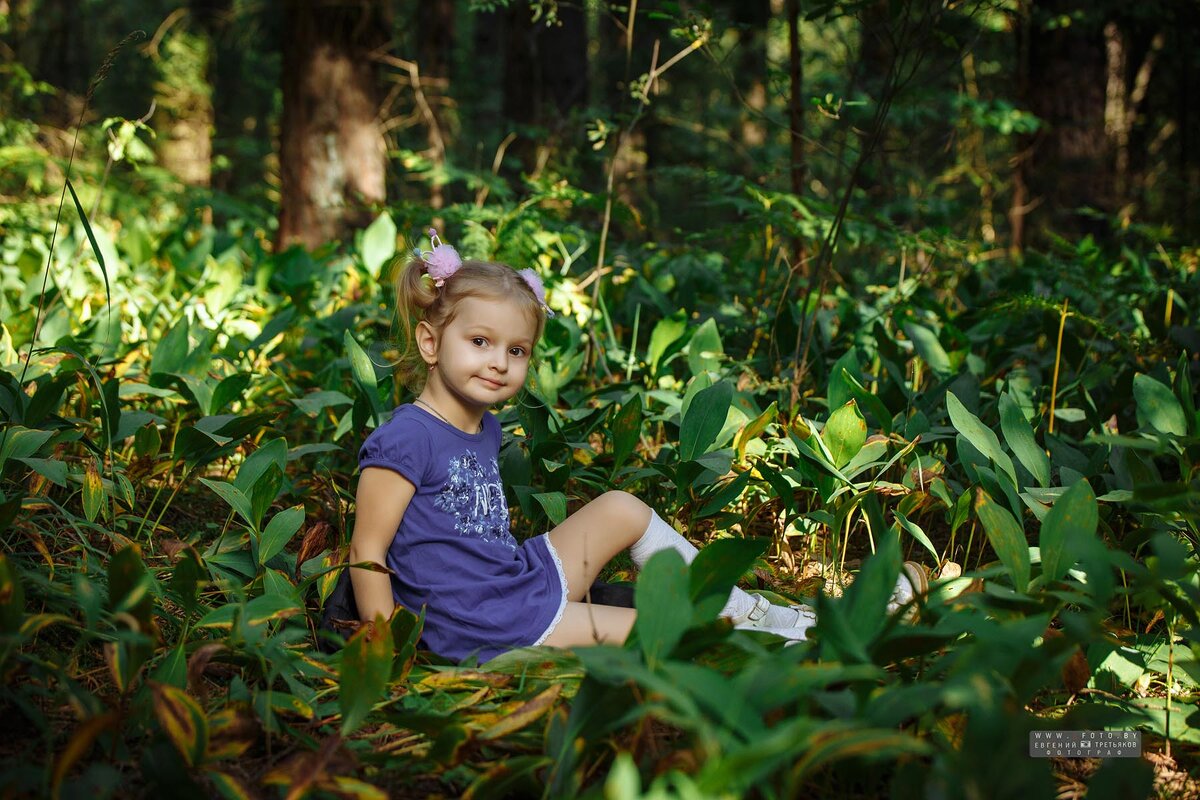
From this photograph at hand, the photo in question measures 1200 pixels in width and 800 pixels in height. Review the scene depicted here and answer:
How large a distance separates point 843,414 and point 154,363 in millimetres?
2131

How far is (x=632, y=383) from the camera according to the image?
3.44m

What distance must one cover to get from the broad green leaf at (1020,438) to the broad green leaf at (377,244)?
2.97 m

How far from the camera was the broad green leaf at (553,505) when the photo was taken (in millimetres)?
2521

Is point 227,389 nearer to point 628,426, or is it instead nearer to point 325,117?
point 628,426

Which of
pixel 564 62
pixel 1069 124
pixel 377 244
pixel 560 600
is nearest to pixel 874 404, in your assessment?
pixel 560 600

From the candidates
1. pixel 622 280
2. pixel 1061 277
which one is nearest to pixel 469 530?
pixel 622 280

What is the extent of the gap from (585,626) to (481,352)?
0.66m

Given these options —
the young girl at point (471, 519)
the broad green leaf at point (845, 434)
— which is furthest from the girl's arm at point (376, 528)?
the broad green leaf at point (845, 434)

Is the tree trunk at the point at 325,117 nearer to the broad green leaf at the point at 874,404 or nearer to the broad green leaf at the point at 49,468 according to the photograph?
the broad green leaf at the point at 49,468

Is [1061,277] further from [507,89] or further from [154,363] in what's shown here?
[507,89]

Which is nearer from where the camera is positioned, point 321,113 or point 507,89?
point 321,113

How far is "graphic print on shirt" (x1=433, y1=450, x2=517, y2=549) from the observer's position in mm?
2279

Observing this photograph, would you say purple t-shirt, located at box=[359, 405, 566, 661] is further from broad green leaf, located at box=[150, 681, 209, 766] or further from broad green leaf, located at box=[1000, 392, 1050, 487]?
broad green leaf, located at box=[1000, 392, 1050, 487]

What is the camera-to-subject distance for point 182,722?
154cm
